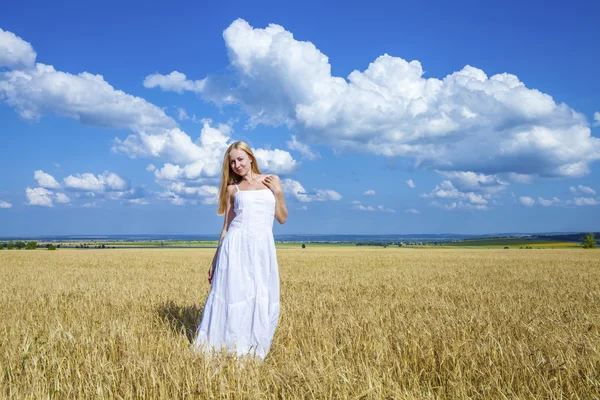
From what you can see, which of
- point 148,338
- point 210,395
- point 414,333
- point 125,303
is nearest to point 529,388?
point 414,333

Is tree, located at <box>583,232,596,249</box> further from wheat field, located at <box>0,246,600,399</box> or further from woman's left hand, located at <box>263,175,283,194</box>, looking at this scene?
woman's left hand, located at <box>263,175,283,194</box>

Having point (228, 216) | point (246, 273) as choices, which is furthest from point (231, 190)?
point (246, 273)

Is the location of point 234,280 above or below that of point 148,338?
above

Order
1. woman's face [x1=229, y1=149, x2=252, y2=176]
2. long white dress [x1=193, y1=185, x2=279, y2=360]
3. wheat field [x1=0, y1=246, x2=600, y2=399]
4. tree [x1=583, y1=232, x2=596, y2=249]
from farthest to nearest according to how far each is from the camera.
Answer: tree [x1=583, y1=232, x2=596, y2=249]
woman's face [x1=229, y1=149, x2=252, y2=176]
long white dress [x1=193, y1=185, x2=279, y2=360]
wheat field [x1=0, y1=246, x2=600, y2=399]

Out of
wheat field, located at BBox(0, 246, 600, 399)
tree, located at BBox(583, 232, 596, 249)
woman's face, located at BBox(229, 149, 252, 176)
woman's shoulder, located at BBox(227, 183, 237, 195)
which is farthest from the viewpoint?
tree, located at BBox(583, 232, 596, 249)

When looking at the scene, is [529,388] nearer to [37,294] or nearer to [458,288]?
[458,288]

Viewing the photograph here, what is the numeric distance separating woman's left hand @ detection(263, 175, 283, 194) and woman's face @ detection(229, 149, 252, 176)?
242 mm

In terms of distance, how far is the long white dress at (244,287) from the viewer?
5.31 m

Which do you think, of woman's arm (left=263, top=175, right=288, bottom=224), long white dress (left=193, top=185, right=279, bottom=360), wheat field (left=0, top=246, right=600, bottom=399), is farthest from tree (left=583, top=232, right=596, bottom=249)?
long white dress (left=193, top=185, right=279, bottom=360)

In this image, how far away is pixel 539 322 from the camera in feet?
22.3

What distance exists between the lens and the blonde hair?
5.53m

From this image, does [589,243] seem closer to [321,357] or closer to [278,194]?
[278,194]

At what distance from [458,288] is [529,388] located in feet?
26.6

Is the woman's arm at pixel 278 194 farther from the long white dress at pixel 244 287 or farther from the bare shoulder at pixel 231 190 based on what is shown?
the bare shoulder at pixel 231 190
